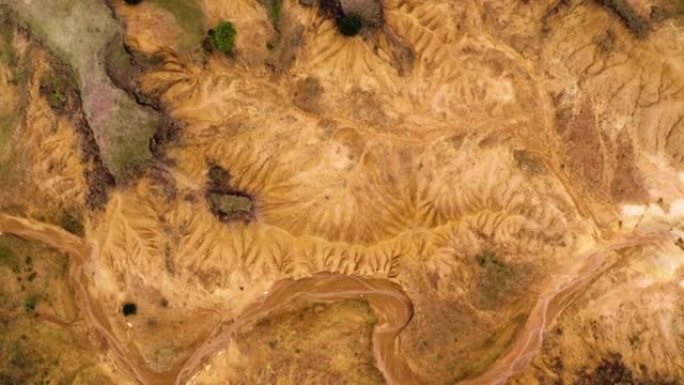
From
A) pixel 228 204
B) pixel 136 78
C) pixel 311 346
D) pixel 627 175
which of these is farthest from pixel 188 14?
pixel 627 175

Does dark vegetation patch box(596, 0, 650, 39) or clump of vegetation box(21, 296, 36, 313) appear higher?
dark vegetation patch box(596, 0, 650, 39)

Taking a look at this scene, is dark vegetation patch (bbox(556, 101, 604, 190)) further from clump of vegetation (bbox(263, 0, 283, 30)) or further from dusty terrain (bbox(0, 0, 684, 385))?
clump of vegetation (bbox(263, 0, 283, 30))

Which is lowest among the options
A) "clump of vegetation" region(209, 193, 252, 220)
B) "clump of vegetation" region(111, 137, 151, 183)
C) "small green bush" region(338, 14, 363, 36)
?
"clump of vegetation" region(209, 193, 252, 220)

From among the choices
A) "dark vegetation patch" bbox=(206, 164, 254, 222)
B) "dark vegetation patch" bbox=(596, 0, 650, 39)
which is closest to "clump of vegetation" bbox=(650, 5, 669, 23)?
"dark vegetation patch" bbox=(596, 0, 650, 39)

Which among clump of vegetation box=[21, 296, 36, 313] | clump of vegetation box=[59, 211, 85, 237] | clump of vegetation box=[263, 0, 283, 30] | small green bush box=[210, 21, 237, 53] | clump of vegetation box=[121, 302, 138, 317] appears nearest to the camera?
small green bush box=[210, 21, 237, 53]

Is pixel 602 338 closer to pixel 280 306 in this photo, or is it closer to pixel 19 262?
pixel 280 306

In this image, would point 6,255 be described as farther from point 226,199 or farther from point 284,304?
point 284,304

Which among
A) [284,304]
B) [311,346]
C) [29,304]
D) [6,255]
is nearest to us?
[311,346]

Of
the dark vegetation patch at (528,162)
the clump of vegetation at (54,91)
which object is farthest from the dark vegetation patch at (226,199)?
the dark vegetation patch at (528,162)
